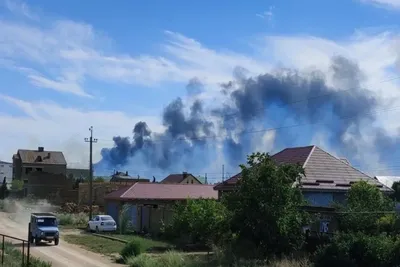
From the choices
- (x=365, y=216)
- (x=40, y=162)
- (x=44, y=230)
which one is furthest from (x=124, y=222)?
(x=40, y=162)

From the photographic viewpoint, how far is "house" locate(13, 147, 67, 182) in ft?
403

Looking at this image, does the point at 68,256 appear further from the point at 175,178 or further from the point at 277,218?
the point at 175,178

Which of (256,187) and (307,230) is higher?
(256,187)

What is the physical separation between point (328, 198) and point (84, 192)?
51193mm

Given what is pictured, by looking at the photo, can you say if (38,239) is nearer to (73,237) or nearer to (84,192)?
(73,237)

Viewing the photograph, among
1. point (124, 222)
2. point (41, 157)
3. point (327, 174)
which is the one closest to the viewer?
point (327, 174)

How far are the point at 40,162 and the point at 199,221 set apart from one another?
96211mm

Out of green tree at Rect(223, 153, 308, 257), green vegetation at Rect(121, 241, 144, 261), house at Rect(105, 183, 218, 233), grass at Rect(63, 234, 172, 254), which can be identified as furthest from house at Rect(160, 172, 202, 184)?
green tree at Rect(223, 153, 308, 257)

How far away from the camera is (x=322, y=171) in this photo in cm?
3597

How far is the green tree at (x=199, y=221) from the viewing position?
31.9m

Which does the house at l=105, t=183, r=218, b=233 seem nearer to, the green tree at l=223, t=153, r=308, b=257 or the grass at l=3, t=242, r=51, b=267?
the grass at l=3, t=242, r=51, b=267

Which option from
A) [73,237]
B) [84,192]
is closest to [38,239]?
Answer: [73,237]

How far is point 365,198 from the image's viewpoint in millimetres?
28125

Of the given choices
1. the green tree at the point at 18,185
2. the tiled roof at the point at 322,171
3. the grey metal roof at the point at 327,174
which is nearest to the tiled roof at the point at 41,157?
the green tree at the point at 18,185
